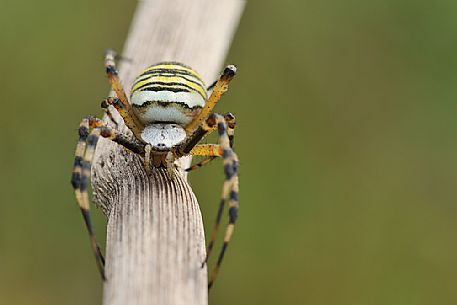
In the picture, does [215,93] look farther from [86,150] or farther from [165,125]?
[86,150]

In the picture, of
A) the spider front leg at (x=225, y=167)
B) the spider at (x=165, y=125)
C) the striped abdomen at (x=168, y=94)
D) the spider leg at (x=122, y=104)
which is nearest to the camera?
the spider front leg at (x=225, y=167)

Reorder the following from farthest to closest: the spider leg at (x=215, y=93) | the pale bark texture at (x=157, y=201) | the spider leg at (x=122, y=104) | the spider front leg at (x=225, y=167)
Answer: the spider leg at (x=215, y=93)
the spider leg at (x=122, y=104)
the spider front leg at (x=225, y=167)
the pale bark texture at (x=157, y=201)

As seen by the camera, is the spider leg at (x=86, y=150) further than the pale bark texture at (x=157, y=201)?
Yes

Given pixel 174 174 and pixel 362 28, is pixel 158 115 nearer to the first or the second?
pixel 174 174

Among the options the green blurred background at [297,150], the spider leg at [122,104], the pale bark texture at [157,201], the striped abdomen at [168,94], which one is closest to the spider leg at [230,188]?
the pale bark texture at [157,201]

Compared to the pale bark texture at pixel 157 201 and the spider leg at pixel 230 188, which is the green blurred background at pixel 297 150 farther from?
the spider leg at pixel 230 188

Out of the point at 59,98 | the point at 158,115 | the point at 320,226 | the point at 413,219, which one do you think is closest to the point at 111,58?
the point at 158,115

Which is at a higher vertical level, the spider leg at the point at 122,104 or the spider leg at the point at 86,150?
the spider leg at the point at 122,104

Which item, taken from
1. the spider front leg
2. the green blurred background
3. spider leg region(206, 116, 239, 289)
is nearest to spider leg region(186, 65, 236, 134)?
the spider front leg

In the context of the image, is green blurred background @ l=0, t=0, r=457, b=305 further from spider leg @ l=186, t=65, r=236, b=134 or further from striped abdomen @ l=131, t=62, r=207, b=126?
striped abdomen @ l=131, t=62, r=207, b=126
